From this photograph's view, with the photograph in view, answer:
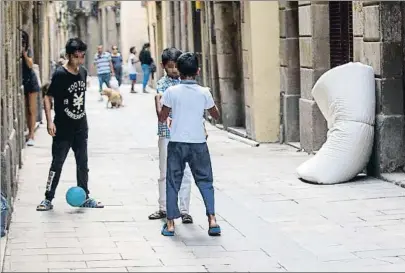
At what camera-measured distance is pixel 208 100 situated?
8.73 meters

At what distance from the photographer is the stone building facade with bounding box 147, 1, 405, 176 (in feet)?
38.7

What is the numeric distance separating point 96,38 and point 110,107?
30563 mm

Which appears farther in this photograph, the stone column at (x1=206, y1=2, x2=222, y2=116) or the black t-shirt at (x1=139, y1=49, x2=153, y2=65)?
the black t-shirt at (x1=139, y1=49, x2=153, y2=65)

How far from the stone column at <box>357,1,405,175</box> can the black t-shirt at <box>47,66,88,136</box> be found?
372 cm

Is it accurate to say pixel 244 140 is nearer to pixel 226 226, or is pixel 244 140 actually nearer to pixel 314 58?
pixel 314 58

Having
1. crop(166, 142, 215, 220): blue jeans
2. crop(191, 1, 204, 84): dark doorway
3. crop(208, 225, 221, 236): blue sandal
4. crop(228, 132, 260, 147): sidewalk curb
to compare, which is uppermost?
crop(191, 1, 204, 84): dark doorway

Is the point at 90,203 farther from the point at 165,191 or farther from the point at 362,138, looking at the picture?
the point at 362,138

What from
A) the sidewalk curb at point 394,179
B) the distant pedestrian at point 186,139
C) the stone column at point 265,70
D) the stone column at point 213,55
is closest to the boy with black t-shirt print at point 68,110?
the distant pedestrian at point 186,139

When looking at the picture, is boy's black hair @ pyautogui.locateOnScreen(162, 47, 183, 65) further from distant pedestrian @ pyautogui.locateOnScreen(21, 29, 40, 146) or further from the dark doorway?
the dark doorway

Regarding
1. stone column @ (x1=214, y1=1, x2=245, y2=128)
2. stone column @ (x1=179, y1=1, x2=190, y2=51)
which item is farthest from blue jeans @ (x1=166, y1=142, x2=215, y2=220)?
stone column @ (x1=179, y1=1, x2=190, y2=51)

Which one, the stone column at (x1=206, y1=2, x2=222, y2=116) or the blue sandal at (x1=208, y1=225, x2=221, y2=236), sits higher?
the stone column at (x1=206, y1=2, x2=222, y2=116)

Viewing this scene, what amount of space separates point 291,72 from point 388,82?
176 inches

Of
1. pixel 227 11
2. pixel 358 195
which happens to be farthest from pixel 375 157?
pixel 227 11

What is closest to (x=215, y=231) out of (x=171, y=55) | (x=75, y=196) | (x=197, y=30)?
(x=171, y=55)
